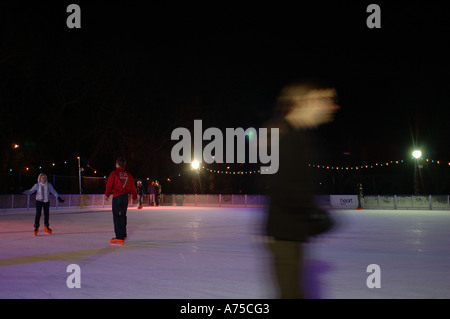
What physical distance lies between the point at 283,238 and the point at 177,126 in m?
46.8

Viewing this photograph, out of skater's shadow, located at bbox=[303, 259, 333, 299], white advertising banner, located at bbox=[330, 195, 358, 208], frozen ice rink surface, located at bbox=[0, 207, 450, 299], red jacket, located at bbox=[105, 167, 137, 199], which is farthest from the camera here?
white advertising banner, located at bbox=[330, 195, 358, 208]

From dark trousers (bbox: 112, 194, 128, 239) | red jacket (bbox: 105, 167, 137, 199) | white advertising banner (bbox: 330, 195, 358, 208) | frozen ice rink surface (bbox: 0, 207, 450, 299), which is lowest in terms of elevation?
white advertising banner (bbox: 330, 195, 358, 208)

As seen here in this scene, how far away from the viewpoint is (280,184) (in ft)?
10.8

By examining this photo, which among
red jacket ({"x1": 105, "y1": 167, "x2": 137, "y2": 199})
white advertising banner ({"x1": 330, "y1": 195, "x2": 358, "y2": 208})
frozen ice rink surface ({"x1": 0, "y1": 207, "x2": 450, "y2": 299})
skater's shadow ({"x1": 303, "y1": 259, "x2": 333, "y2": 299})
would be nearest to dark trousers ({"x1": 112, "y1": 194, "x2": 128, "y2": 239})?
red jacket ({"x1": 105, "y1": 167, "x2": 137, "y2": 199})

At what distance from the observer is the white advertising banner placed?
3198 centimetres

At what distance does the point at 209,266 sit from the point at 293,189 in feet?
14.7

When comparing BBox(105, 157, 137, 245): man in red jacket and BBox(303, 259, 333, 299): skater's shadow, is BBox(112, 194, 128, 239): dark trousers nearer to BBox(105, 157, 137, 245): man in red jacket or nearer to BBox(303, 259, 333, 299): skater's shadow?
BBox(105, 157, 137, 245): man in red jacket

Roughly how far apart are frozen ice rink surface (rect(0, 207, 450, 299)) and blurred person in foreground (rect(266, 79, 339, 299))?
14 cm

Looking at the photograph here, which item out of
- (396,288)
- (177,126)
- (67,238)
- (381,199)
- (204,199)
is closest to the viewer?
(396,288)

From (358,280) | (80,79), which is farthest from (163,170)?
(358,280)

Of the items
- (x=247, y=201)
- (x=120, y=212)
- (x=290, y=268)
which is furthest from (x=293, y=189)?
(x=247, y=201)

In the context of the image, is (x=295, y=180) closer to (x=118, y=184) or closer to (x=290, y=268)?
(x=290, y=268)

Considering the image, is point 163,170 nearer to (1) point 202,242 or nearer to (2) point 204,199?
(2) point 204,199

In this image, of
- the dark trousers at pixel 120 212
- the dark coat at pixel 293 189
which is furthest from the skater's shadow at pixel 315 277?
the dark trousers at pixel 120 212
